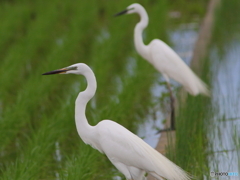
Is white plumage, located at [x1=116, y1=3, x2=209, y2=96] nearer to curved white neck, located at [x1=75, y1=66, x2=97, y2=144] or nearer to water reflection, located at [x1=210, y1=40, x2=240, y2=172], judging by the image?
water reflection, located at [x1=210, y1=40, x2=240, y2=172]

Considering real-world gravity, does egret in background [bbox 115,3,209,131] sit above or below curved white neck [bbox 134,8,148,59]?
below

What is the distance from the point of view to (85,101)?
146 inches

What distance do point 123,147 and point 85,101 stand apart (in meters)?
0.38

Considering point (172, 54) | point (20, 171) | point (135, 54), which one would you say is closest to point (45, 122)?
point (20, 171)

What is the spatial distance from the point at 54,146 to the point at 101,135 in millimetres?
1166

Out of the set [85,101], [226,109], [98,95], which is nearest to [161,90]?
[98,95]

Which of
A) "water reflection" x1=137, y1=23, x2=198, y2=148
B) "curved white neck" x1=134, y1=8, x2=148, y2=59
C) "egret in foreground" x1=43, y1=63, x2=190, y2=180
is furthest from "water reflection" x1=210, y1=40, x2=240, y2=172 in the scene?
"curved white neck" x1=134, y1=8, x2=148, y2=59

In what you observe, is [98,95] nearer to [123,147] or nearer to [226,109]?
[226,109]

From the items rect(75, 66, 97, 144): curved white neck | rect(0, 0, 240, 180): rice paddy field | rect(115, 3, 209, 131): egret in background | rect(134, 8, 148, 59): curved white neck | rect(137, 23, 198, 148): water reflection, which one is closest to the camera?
rect(75, 66, 97, 144): curved white neck

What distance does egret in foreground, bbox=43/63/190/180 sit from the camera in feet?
11.5

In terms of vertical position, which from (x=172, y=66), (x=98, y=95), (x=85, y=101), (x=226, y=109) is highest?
(x=85, y=101)

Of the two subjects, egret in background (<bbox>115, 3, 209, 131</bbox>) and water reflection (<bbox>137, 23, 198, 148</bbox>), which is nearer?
egret in background (<bbox>115, 3, 209, 131</bbox>)

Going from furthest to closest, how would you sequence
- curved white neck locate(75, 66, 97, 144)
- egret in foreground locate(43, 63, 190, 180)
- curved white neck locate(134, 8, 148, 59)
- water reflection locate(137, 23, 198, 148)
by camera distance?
curved white neck locate(134, 8, 148, 59) < water reflection locate(137, 23, 198, 148) < curved white neck locate(75, 66, 97, 144) < egret in foreground locate(43, 63, 190, 180)

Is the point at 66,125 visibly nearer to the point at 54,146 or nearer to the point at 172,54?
the point at 54,146
